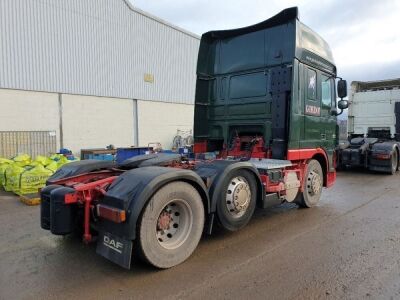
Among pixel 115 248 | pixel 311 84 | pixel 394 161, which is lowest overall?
pixel 115 248

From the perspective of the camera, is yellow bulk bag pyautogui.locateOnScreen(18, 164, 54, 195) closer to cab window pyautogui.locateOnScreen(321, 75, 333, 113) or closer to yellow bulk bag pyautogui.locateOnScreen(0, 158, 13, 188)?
yellow bulk bag pyautogui.locateOnScreen(0, 158, 13, 188)

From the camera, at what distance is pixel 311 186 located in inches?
249

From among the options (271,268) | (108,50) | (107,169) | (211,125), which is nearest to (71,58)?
(108,50)

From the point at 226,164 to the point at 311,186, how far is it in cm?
273

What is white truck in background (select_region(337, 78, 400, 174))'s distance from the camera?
38.0 feet

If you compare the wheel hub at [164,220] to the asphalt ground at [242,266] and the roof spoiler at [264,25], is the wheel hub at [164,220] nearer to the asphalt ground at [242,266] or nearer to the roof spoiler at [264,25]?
the asphalt ground at [242,266]

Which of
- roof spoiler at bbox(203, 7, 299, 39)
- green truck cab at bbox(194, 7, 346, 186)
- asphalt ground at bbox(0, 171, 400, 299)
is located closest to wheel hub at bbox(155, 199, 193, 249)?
asphalt ground at bbox(0, 171, 400, 299)

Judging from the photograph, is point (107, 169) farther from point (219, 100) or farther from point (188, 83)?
point (188, 83)

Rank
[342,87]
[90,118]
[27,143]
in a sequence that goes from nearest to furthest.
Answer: [342,87], [27,143], [90,118]

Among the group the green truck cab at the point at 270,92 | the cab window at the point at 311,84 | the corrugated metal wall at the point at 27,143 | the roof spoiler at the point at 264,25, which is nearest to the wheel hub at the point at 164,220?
the green truck cab at the point at 270,92

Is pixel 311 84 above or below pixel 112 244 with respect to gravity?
above

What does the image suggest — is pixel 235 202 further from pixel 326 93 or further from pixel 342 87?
pixel 342 87

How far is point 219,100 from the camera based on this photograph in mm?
6637

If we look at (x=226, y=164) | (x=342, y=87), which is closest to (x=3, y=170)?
(x=226, y=164)
